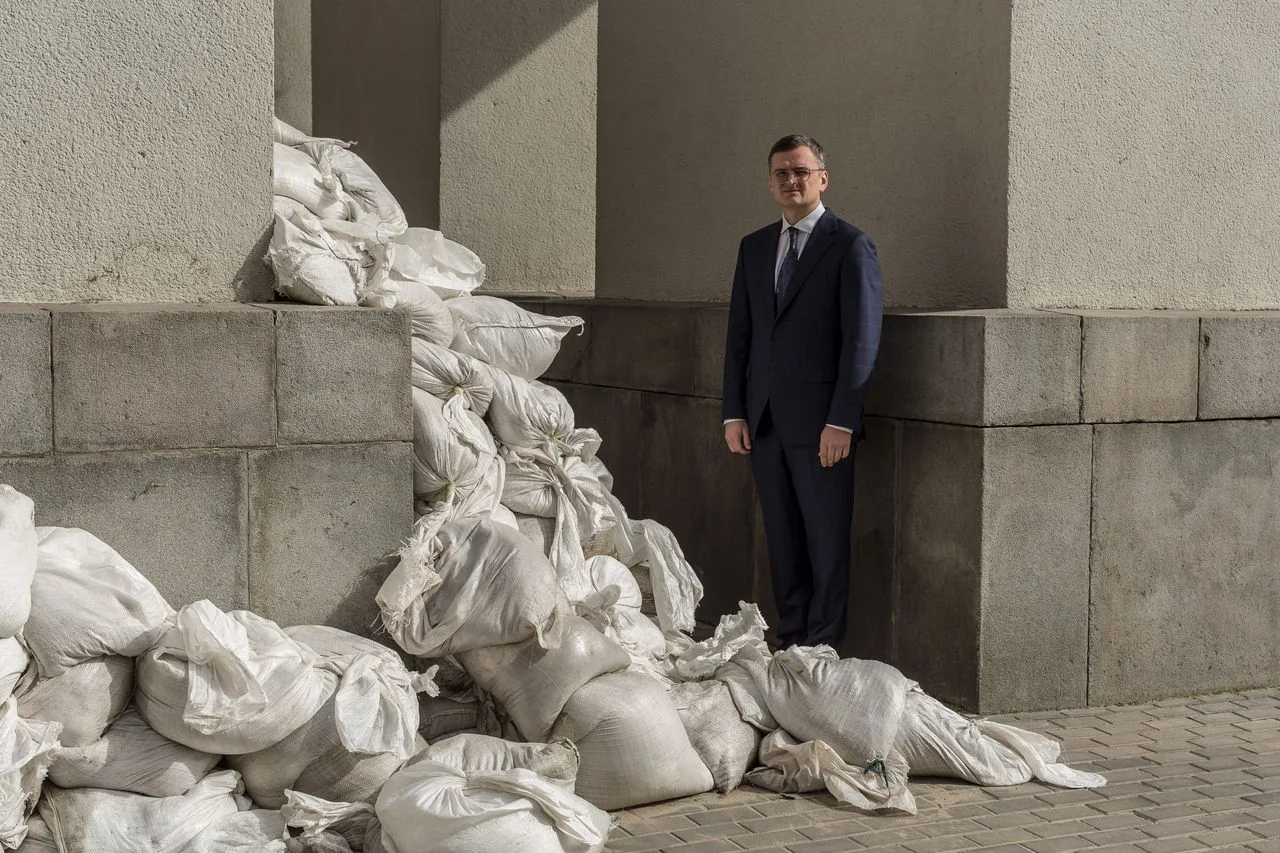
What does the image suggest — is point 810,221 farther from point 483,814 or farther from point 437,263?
point 483,814

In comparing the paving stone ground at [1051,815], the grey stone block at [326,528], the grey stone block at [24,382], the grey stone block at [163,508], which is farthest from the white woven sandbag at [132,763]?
the paving stone ground at [1051,815]

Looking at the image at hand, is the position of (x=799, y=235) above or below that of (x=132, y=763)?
above

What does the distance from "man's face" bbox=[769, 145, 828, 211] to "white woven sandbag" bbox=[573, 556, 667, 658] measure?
150 cm

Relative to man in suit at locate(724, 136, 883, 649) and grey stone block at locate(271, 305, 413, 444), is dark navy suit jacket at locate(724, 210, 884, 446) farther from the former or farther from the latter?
grey stone block at locate(271, 305, 413, 444)

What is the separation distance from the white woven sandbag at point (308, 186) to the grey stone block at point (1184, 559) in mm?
2911

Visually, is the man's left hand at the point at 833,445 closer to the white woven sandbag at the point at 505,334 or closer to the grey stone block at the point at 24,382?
the white woven sandbag at the point at 505,334

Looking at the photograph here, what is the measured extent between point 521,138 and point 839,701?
206 inches

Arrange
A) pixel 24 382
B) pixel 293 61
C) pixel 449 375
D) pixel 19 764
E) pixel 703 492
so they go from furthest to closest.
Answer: pixel 293 61, pixel 703 492, pixel 449 375, pixel 24 382, pixel 19 764

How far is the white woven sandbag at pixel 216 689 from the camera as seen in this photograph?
4.14 metres

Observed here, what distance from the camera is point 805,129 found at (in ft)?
23.2

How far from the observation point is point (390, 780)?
414 centimetres

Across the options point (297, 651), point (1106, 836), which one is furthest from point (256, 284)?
point (1106, 836)

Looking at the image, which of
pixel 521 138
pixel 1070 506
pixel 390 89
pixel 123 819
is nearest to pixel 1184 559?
pixel 1070 506

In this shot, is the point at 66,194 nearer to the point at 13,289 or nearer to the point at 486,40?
the point at 13,289
